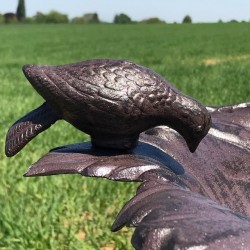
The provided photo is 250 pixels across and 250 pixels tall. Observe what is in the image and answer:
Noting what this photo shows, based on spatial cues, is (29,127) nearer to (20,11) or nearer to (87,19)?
(87,19)

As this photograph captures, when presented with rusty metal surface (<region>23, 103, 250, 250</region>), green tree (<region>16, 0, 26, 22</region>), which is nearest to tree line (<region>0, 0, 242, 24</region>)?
green tree (<region>16, 0, 26, 22</region>)

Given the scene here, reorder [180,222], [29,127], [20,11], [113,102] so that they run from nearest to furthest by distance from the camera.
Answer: [180,222]
[113,102]
[29,127]
[20,11]

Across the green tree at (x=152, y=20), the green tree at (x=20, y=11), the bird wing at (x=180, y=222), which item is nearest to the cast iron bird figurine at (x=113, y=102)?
the bird wing at (x=180, y=222)

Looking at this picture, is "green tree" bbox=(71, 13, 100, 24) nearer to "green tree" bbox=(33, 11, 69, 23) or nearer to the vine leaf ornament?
"green tree" bbox=(33, 11, 69, 23)

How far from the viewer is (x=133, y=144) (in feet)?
4.00

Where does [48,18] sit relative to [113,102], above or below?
below

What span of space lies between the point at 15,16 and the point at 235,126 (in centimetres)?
6727

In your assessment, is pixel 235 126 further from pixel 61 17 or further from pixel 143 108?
pixel 61 17

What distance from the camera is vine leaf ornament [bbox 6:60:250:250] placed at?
93cm

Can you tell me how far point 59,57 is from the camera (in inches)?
752

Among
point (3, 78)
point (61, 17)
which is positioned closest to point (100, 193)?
point (3, 78)

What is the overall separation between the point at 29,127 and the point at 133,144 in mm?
187

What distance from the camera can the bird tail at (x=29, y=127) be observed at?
121 centimetres

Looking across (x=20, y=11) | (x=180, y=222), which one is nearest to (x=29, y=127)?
(x=180, y=222)
